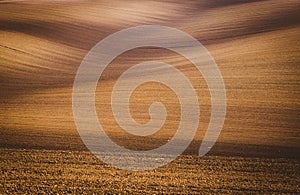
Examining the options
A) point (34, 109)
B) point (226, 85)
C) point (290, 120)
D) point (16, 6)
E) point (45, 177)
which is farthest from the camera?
point (16, 6)

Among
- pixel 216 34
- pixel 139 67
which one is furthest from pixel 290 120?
pixel 216 34

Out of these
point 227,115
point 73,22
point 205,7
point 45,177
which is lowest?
point 45,177

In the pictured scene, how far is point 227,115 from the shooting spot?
966 cm

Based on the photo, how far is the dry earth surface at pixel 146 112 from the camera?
21.3 ft

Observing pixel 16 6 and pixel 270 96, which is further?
pixel 16 6

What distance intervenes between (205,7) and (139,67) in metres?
18.7

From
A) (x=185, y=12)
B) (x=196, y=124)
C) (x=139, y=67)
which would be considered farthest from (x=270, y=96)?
(x=185, y=12)

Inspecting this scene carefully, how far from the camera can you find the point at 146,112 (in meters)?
10.1

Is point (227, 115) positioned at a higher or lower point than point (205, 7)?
lower

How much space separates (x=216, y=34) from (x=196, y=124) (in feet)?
45.6

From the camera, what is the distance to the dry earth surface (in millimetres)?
6492

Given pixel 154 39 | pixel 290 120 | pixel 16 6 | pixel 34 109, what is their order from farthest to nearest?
pixel 16 6 → pixel 154 39 → pixel 34 109 → pixel 290 120

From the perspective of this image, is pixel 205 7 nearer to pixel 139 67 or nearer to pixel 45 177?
pixel 139 67

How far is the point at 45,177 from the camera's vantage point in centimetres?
656
